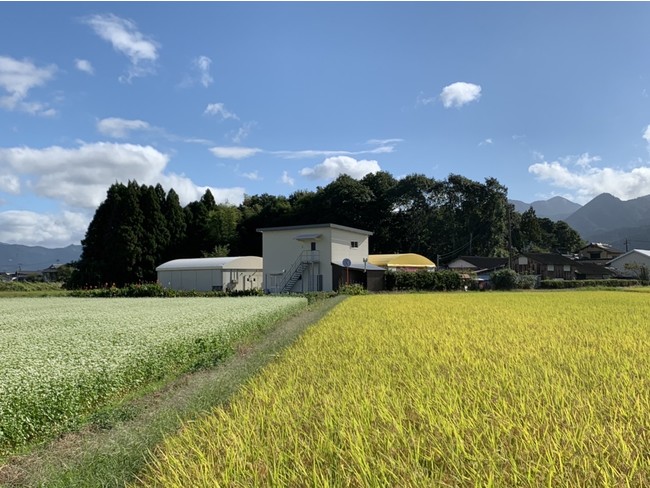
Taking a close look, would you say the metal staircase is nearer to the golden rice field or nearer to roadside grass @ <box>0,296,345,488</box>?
roadside grass @ <box>0,296,345,488</box>

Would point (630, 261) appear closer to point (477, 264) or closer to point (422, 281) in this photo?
point (477, 264)

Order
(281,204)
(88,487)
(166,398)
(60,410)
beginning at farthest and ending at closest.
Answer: (281,204)
(166,398)
(60,410)
(88,487)

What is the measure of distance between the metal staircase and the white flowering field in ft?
68.9

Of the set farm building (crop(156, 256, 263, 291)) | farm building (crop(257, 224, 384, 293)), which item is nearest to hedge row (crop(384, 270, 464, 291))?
farm building (crop(257, 224, 384, 293))

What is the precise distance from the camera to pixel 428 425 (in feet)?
11.1

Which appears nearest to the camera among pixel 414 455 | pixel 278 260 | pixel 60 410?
pixel 414 455

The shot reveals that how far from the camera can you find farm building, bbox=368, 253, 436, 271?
3650 cm

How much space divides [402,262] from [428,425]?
3422 centimetres

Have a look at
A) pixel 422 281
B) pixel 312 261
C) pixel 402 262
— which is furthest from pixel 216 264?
pixel 422 281

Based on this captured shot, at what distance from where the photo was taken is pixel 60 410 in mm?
4426

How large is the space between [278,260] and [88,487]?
3042cm

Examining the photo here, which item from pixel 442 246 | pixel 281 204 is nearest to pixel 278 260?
pixel 281 204

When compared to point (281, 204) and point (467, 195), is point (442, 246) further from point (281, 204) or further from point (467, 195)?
point (281, 204)

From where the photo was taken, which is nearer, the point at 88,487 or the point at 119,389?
the point at 88,487
